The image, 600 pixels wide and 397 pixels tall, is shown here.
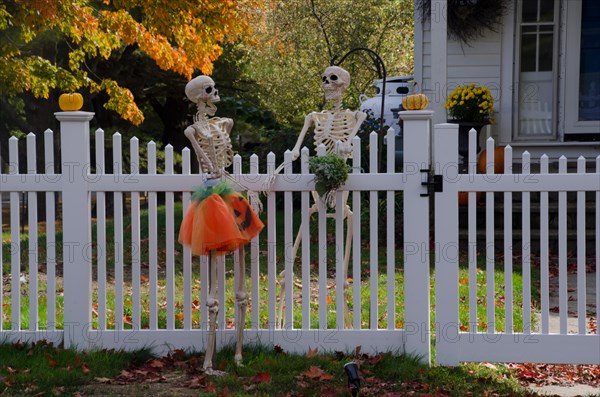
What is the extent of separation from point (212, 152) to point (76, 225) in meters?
1.13

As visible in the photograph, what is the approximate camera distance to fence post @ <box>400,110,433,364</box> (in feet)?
20.4

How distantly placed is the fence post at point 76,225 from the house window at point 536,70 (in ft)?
24.7

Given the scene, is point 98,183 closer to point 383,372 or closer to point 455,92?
point 383,372

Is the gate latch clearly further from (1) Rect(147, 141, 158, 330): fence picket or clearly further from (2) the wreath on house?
(2) the wreath on house

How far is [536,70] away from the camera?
12.5 metres

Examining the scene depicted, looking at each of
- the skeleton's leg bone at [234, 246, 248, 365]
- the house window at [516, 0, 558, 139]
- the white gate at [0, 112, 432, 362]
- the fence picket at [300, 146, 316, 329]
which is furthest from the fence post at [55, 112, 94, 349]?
the house window at [516, 0, 558, 139]

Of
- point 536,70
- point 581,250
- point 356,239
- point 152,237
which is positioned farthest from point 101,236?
point 536,70

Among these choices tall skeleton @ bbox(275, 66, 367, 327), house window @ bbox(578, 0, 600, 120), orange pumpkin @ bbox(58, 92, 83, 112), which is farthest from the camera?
house window @ bbox(578, 0, 600, 120)

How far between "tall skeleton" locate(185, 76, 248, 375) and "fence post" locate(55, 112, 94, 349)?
2.61 ft

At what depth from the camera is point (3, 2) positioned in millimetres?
13188

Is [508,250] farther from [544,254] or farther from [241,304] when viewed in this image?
[241,304]

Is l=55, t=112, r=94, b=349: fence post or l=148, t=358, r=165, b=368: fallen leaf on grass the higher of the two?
l=55, t=112, r=94, b=349: fence post

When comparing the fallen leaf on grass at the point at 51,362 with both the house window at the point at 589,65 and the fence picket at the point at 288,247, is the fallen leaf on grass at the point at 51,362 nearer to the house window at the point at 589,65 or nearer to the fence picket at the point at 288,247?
the fence picket at the point at 288,247

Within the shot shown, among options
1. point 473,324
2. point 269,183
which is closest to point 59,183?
point 269,183
